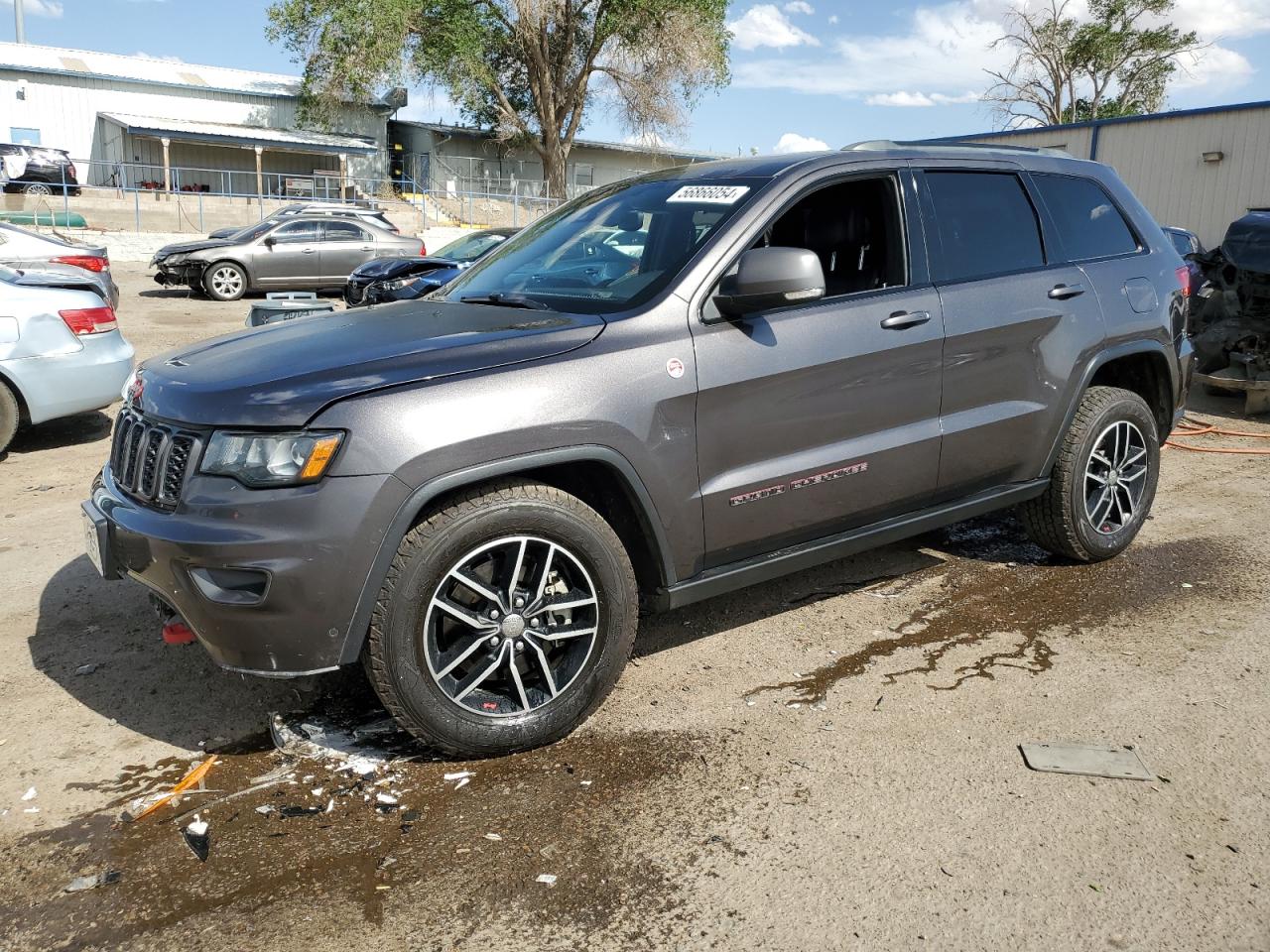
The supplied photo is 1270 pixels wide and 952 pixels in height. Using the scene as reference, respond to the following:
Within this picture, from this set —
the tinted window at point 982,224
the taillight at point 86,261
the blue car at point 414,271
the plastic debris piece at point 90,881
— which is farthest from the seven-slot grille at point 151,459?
the taillight at point 86,261

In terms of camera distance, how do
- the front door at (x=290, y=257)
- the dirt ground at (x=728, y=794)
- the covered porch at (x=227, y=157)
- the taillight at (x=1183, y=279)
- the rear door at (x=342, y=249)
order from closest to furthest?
the dirt ground at (x=728, y=794)
the taillight at (x=1183, y=279)
the front door at (x=290, y=257)
the rear door at (x=342, y=249)
the covered porch at (x=227, y=157)

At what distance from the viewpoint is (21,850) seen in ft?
9.28

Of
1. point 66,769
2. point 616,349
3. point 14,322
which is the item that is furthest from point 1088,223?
point 14,322

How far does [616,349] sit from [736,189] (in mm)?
958

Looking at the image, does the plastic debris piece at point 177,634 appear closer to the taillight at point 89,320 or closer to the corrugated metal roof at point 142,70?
the taillight at point 89,320

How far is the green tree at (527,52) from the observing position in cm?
3866

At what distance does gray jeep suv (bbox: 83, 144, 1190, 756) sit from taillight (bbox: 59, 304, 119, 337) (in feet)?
13.5

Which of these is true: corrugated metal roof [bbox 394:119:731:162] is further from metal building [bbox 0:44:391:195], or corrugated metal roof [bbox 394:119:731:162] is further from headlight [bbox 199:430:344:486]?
headlight [bbox 199:430:344:486]

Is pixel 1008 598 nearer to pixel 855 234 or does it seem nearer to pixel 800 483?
pixel 800 483

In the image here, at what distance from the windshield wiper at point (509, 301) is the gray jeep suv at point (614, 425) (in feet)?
0.06

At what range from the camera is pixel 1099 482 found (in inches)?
192

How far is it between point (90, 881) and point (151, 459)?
121 centimetres

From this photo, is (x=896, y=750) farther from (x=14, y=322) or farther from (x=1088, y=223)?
(x=14, y=322)

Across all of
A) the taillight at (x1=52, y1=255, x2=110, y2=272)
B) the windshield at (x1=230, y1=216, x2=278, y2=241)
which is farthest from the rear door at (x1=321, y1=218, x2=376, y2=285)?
the taillight at (x1=52, y1=255, x2=110, y2=272)
